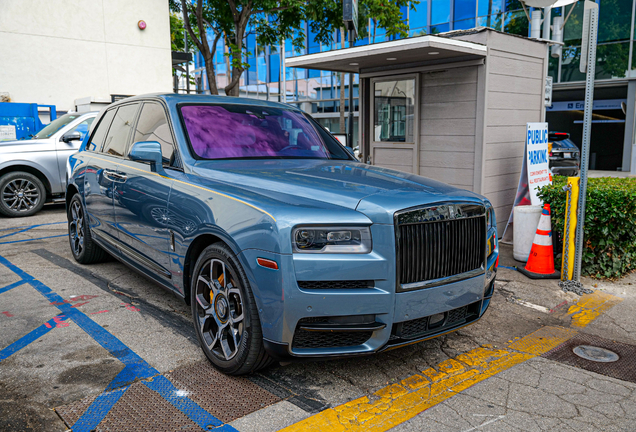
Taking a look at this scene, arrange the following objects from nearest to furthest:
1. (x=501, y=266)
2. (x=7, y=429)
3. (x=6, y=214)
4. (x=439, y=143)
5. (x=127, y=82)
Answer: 1. (x=7, y=429)
2. (x=501, y=266)
3. (x=439, y=143)
4. (x=6, y=214)
5. (x=127, y=82)

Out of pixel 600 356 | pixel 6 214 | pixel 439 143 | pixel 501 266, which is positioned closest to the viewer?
pixel 600 356

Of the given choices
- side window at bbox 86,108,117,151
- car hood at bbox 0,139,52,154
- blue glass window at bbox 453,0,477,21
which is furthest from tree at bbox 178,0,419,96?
side window at bbox 86,108,117,151

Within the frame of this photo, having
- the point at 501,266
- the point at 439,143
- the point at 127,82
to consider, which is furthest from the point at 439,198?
the point at 127,82

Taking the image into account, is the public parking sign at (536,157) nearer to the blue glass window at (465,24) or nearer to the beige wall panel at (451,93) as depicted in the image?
the beige wall panel at (451,93)

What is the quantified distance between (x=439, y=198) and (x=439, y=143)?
4.69m

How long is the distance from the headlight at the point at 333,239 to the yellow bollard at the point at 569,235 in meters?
3.55

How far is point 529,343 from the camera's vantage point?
410 centimetres

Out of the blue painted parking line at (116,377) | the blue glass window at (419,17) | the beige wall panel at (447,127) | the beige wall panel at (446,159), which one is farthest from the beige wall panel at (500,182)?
the blue glass window at (419,17)

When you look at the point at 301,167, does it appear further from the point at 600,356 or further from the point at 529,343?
the point at 600,356

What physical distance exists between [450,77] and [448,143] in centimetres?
92

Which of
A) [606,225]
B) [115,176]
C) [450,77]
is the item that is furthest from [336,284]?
[450,77]

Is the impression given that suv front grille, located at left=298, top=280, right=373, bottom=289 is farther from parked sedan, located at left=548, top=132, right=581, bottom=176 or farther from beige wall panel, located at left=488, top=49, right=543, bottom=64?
parked sedan, located at left=548, top=132, right=581, bottom=176

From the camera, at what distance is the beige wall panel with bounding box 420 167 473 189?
7.43 m

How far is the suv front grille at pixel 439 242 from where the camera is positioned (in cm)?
306
